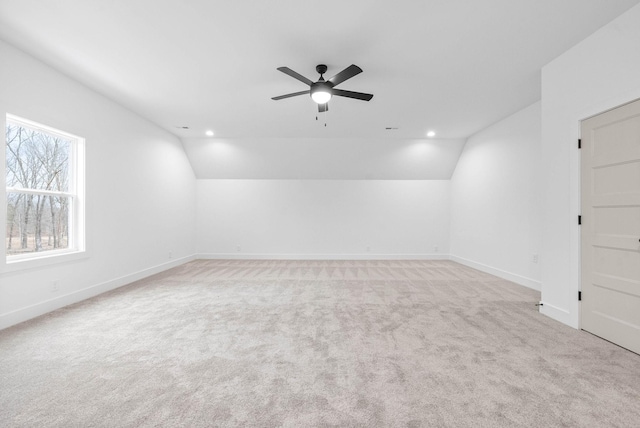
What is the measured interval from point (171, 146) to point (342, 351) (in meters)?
5.72

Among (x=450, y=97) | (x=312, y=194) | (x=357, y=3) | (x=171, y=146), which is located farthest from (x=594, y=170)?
(x=171, y=146)

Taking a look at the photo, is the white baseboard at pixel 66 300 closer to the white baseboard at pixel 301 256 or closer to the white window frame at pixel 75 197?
the white window frame at pixel 75 197

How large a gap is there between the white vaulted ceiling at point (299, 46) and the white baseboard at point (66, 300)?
2.75 metres

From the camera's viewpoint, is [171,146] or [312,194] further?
[312,194]

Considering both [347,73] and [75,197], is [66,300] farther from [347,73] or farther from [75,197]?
[347,73]

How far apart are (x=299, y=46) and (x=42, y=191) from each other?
3438 millimetres

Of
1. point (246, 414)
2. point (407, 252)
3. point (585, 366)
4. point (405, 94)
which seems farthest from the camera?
point (407, 252)

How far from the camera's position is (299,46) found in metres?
2.93

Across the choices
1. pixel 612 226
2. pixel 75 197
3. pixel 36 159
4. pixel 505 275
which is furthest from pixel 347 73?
pixel 505 275

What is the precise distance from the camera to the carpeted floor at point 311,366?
1.62 metres

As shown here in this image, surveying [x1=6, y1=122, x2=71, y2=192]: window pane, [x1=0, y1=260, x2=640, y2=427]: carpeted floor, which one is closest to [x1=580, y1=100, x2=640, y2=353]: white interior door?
[x1=0, y1=260, x2=640, y2=427]: carpeted floor

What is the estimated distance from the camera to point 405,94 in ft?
13.6

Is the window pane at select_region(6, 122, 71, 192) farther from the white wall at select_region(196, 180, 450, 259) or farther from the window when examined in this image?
the white wall at select_region(196, 180, 450, 259)

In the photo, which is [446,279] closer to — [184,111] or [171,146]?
[184,111]
